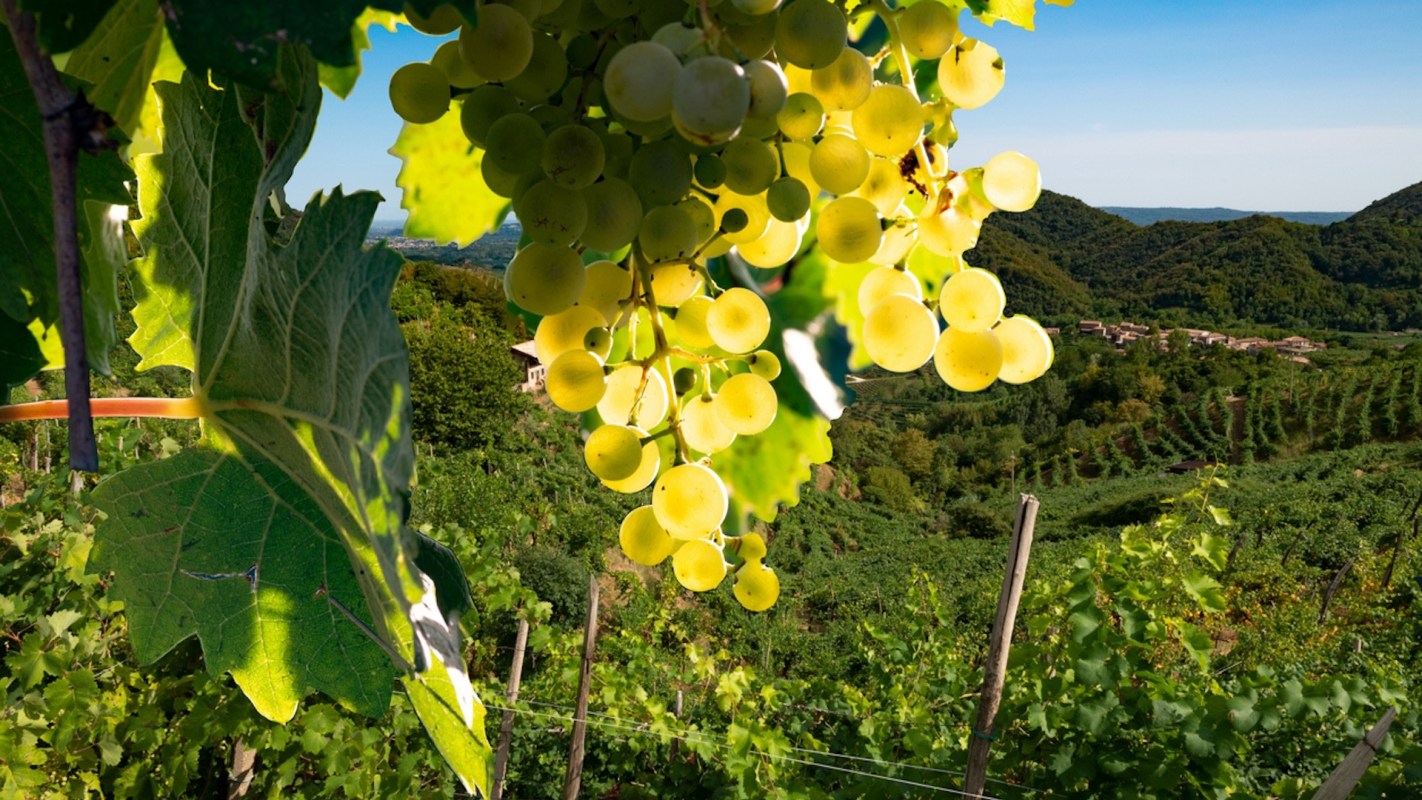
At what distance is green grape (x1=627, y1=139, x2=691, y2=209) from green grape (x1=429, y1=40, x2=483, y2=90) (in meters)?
0.08

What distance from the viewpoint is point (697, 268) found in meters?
0.45

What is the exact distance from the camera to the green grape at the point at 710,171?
41 centimetres

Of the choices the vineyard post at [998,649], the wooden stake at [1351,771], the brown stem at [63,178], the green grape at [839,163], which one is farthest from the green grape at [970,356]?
the wooden stake at [1351,771]

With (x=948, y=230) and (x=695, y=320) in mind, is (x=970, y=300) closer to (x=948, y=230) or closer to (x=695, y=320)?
(x=948, y=230)

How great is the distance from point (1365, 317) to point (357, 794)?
4937 cm

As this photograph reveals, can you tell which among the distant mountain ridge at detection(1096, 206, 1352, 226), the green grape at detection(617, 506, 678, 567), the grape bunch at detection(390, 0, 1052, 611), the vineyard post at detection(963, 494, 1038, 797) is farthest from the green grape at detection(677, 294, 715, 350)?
the distant mountain ridge at detection(1096, 206, 1352, 226)

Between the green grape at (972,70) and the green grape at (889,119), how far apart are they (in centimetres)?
5

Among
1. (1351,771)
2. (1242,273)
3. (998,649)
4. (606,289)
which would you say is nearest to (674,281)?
(606,289)

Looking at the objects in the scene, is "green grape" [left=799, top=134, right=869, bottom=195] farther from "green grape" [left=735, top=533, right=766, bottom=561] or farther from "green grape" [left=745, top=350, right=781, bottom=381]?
"green grape" [left=735, top=533, right=766, bottom=561]

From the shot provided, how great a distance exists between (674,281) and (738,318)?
0.04 meters

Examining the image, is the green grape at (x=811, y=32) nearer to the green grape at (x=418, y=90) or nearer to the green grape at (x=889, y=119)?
the green grape at (x=889, y=119)

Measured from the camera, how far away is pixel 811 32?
1.17ft

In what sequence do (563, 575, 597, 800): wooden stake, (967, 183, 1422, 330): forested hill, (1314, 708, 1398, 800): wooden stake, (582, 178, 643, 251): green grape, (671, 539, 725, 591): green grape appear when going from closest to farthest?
(582, 178, 643, 251): green grape
(671, 539, 725, 591): green grape
(1314, 708, 1398, 800): wooden stake
(563, 575, 597, 800): wooden stake
(967, 183, 1422, 330): forested hill

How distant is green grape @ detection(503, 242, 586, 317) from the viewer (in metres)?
0.41
